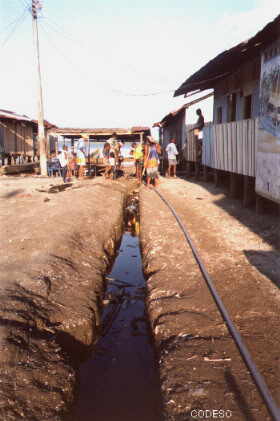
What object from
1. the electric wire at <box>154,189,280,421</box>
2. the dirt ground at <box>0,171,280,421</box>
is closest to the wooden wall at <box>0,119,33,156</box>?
the dirt ground at <box>0,171,280,421</box>

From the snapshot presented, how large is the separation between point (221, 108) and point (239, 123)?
16.3ft

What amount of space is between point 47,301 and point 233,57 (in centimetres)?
822

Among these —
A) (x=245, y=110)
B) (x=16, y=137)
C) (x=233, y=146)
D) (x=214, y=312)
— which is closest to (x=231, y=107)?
(x=245, y=110)

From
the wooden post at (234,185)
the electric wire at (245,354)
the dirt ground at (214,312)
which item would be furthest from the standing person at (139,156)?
the electric wire at (245,354)

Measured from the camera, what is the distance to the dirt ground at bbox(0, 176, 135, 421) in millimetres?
2872

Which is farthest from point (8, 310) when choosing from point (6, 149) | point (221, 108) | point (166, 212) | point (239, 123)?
point (6, 149)

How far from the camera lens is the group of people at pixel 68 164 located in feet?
51.6

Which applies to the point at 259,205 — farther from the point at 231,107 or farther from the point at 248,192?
the point at 231,107

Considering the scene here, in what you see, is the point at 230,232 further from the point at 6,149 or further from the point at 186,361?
the point at 6,149

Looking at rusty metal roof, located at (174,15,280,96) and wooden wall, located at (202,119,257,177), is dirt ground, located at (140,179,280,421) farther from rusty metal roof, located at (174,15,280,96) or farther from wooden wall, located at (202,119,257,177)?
rusty metal roof, located at (174,15,280,96)

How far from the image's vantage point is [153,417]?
301 centimetres

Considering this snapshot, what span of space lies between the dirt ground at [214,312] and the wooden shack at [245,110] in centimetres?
131

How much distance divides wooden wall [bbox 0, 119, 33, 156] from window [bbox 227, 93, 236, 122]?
14.3m

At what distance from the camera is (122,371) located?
372 cm
